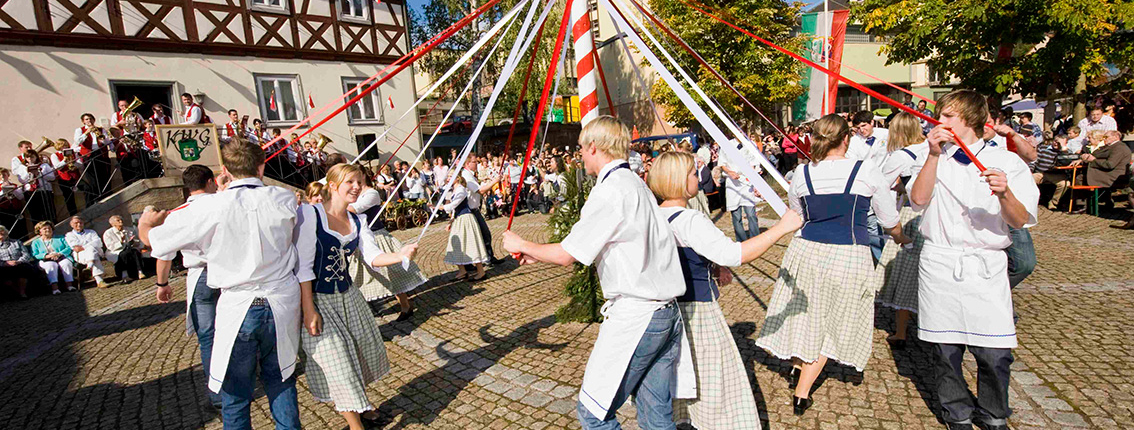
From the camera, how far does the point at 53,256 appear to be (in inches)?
354

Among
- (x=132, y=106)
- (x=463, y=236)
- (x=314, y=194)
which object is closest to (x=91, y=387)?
(x=314, y=194)

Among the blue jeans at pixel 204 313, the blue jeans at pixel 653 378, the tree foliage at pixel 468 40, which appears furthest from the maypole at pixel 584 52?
the tree foliage at pixel 468 40

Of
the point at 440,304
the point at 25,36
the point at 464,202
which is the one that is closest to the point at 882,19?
the point at 464,202

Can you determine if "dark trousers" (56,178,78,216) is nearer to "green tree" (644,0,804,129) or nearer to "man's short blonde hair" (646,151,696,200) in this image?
"man's short blonde hair" (646,151,696,200)

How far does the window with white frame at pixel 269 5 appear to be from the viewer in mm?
13828

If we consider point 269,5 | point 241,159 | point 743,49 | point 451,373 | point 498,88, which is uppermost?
point 269,5

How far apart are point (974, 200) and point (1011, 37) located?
11.6 m

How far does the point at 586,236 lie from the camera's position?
7.03ft

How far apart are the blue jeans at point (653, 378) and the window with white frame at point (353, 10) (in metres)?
15.8

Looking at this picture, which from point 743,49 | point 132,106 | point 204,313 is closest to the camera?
point 204,313

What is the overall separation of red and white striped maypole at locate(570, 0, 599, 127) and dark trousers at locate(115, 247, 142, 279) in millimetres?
9696

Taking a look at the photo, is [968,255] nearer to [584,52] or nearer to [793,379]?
[793,379]

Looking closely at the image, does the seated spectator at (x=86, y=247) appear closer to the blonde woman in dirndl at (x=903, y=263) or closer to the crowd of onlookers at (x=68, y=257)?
the crowd of onlookers at (x=68, y=257)

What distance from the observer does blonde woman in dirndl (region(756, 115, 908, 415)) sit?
316cm
